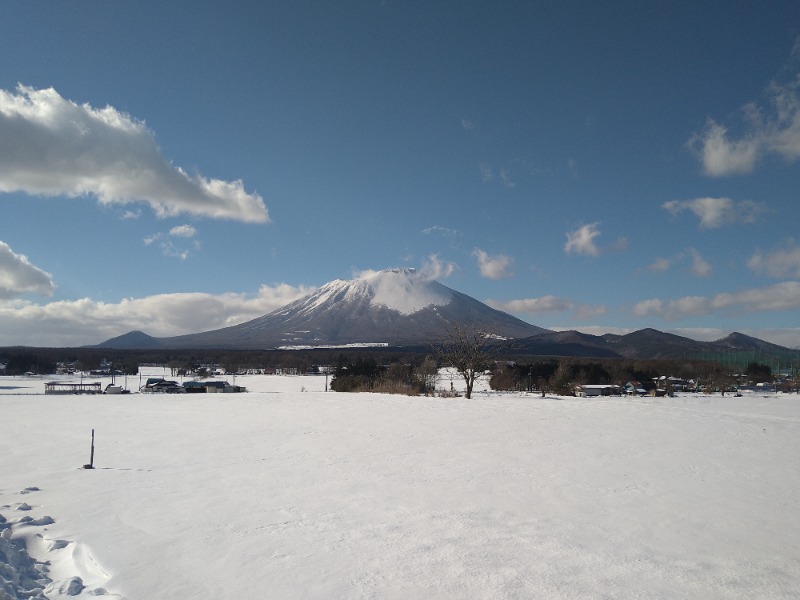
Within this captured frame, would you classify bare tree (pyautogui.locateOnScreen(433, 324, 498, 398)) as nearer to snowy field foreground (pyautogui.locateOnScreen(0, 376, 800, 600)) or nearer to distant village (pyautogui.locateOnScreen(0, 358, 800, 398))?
distant village (pyautogui.locateOnScreen(0, 358, 800, 398))

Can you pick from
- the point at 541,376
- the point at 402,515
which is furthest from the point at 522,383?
the point at 402,515

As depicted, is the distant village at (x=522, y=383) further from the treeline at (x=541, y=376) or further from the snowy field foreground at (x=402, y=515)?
the snowy field foreground at (x=402, y=515)

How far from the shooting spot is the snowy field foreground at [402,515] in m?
4.70

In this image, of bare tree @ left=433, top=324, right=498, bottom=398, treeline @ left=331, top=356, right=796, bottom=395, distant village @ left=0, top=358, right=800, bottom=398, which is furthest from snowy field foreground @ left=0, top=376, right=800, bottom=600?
treeline @ left=331, top=356, right=796, bottom=395

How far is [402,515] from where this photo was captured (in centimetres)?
646

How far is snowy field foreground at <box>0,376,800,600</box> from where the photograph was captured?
4.70 m

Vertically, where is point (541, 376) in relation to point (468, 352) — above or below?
below

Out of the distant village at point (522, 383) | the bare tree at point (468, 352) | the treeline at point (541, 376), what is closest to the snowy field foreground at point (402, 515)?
the bare tree at point (468, 352)

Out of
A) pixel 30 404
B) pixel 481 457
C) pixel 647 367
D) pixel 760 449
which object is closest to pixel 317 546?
pixel 481 457

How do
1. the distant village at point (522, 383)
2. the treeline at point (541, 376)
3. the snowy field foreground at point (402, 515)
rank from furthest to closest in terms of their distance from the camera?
the distant village at point (522, 383)
the treeline at point (541, 376)
the snowy field foreground at point (402, 515)

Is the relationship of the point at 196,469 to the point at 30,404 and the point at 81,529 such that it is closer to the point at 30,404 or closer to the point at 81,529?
the point at 81,529

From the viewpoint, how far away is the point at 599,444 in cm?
1180

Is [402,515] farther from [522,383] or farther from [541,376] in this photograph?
[541,376]

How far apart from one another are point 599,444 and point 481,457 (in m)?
3.18
